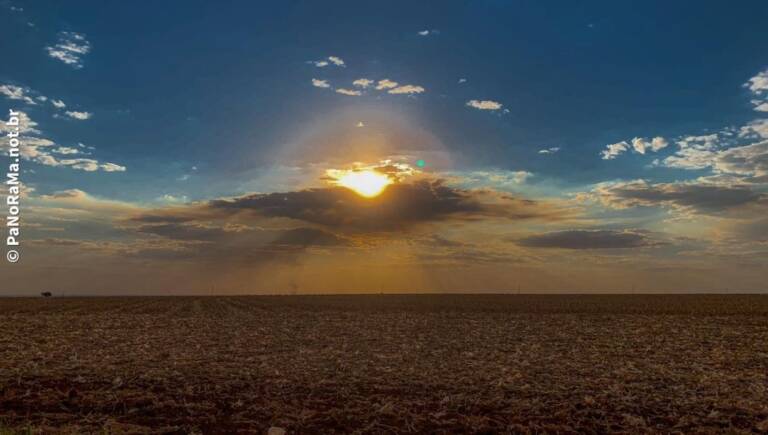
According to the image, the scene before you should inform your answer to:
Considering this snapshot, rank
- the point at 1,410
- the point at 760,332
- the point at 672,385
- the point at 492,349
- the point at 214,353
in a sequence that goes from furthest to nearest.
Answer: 1. the point at 760,332
2. the point at 492,349
3. the point at 214,353
4. the point at 672,385
5. the point at 1,410

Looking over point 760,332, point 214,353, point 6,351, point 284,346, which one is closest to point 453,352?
point 284,346

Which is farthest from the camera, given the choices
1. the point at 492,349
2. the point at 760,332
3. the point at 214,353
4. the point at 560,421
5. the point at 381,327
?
the point at 381,327

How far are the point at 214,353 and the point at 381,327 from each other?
15640 mm

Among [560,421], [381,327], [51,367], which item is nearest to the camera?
[560,421]

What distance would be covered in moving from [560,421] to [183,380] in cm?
1121

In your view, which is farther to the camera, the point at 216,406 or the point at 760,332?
the point at 760,332

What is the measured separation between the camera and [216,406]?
14.0 meters

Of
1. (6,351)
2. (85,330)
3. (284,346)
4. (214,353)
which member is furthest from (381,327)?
(6,351)

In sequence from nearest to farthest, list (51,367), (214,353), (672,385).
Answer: (672,385) → (51,367) → (214,353)

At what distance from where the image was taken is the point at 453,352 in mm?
24031

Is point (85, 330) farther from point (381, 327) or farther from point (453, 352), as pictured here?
point (453, 352)

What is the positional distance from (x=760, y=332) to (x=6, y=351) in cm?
4095

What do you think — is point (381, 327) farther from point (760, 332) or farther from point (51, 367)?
point (760, 332)

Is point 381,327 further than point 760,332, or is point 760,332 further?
point 381,327
